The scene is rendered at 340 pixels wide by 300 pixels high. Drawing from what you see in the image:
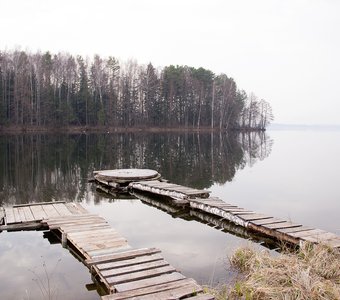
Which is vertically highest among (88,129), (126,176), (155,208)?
(88,129)

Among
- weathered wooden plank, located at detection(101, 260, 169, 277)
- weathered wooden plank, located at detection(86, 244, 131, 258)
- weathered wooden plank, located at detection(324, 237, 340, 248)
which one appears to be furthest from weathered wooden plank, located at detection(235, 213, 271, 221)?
weathered wooden plank, located at detection(101, 260, 169, 277)

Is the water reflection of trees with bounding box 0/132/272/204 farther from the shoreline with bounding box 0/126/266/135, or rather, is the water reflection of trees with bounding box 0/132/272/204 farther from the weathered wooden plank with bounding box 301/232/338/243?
the shoreline with bounding box 0/126/266/135

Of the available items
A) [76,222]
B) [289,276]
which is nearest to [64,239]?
[76,222]

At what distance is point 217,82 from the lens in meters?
82.7

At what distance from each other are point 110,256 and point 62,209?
4.41 metres

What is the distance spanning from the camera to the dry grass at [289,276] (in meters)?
4.60

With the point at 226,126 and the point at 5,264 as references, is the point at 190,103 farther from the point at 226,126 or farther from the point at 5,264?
the point at 5,264

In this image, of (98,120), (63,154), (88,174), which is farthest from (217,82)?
(88,174)

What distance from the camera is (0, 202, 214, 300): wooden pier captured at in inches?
A: 191

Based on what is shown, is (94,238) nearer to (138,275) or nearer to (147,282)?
(138,275)

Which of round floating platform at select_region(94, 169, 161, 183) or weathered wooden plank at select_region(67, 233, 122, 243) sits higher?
round floating platform at select_region(94, 169, 161, 183)

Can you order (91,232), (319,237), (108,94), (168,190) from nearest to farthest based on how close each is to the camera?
1. (319,237)
2. (91,232)
3. (168,190)
4. (108,94)

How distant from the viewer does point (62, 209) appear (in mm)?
10062

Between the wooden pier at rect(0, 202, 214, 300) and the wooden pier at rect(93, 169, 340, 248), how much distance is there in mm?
3145
